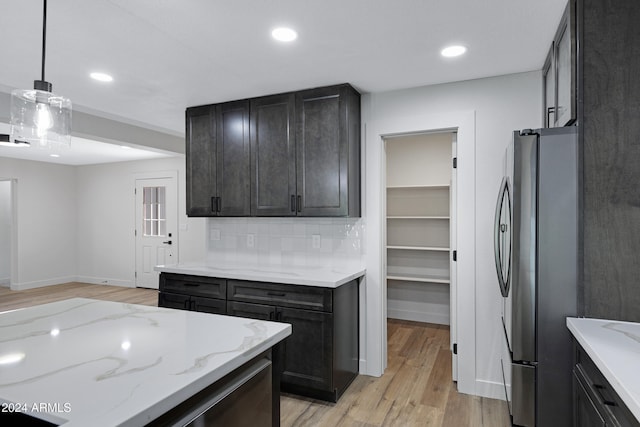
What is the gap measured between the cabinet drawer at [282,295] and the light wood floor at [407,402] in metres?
0.69

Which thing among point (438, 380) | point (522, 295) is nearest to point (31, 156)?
point (438, 380)

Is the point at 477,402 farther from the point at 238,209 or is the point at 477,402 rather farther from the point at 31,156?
the point at 31,156

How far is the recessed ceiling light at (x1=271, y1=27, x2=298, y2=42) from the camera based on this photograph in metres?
2.11

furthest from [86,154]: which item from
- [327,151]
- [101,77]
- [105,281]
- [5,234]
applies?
[327,151]

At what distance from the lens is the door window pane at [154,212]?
22.6ft

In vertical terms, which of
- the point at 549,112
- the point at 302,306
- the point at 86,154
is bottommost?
the point at 302,306

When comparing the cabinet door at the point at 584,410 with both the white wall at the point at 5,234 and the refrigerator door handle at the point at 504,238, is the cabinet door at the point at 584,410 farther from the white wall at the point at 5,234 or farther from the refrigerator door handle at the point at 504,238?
the white wall at the point at 5,234

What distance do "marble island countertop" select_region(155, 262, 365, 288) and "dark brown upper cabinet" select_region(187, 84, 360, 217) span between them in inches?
18.5

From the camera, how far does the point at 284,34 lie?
2156 mm

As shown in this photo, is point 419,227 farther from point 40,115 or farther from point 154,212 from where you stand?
point 154,212

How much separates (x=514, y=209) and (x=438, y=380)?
6.07 feet

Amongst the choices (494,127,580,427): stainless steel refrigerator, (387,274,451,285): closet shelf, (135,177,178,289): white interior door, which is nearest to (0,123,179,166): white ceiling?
(135,177,178,289): white interior door

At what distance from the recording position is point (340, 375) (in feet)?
9.07

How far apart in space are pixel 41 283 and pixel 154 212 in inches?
106
